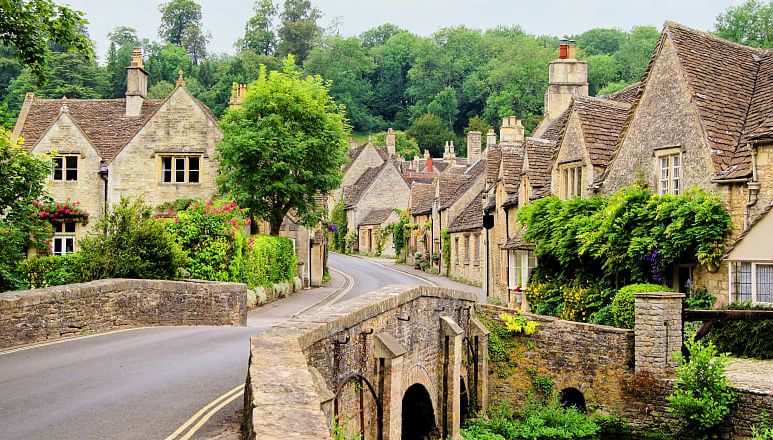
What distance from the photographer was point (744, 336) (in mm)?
23484

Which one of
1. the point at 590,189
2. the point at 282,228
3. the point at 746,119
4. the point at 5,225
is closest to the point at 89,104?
the point at 282,228

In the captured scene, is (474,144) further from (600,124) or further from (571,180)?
(571,180)

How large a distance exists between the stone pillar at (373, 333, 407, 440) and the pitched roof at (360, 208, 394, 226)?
56117 mm

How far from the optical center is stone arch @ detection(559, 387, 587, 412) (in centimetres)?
2661

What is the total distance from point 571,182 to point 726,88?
20.6ft

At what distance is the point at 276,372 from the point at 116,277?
16.8 m

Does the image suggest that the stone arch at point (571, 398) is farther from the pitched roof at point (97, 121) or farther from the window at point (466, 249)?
the window at point (466, 249)

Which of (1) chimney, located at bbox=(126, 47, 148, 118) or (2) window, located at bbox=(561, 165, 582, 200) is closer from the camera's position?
(2) window, located at bbox=(561, 165, 582, 200)

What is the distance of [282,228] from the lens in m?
47.2

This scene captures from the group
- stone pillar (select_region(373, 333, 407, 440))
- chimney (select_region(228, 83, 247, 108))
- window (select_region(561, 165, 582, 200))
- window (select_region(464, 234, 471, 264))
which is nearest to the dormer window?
window (select_region(561, 165, 582, 200))

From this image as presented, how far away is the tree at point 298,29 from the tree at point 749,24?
285 ft

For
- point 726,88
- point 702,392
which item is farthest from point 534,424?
point 726,88

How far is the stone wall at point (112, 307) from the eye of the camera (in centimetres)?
1914

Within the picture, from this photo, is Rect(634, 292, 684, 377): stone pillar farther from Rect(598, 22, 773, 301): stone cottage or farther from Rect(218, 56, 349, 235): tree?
Rect(218, 56, 349, 235): tree
